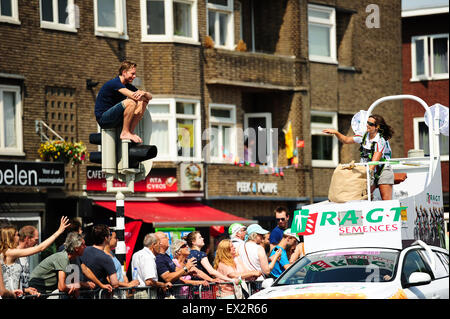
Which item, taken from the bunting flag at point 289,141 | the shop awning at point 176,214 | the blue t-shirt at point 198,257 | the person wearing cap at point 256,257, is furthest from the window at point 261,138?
the blue t-shirt at point 198,257

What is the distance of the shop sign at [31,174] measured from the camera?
2583 centimetres

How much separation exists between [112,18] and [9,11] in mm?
3664

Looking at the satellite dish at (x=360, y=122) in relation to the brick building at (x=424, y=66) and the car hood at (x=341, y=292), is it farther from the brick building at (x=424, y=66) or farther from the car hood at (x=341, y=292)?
the brick building at (x=424, y=66)

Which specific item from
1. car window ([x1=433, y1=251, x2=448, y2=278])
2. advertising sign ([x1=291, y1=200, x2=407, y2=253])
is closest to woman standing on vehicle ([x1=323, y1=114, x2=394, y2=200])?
advertising sign ([x1=291, y1=200, x2=407, y2=253])

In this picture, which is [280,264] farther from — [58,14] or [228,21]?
[228,21]

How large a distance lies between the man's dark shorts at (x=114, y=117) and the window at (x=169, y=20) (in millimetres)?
15916

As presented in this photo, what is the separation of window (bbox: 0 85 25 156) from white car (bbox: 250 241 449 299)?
1517cm

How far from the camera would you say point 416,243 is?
13633 millimetres

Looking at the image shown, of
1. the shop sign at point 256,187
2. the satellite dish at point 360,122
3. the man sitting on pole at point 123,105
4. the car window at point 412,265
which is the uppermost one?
the man sitting on pole at point 123,105

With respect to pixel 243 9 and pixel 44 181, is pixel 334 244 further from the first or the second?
pixel 243 9

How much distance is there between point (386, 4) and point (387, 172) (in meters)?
25.5

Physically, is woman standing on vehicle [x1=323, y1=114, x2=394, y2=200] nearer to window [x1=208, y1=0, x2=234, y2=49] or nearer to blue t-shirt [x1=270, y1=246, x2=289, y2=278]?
blue t-shirt [x1=270, y1=246, x2=289, y2=278]

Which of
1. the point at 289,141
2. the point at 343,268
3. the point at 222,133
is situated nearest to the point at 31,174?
the point at 222,133
